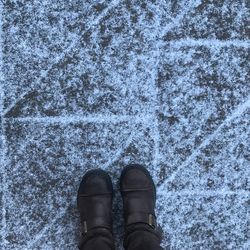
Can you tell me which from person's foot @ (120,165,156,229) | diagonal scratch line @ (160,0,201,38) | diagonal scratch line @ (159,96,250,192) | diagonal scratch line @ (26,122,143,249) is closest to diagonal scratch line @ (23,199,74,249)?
diagonal scratch line @ (26,122,143,249)

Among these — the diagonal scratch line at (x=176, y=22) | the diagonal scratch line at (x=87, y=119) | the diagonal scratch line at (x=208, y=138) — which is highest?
the diagonal scratch line at (x=176, y=22)

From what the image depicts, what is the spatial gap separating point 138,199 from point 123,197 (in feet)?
0.19

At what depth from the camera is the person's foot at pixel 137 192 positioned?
6.24ft

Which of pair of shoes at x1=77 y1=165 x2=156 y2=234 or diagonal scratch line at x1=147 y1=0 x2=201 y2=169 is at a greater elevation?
diagonal scratch line at x1=147 y1=0 x2=201 y2=169

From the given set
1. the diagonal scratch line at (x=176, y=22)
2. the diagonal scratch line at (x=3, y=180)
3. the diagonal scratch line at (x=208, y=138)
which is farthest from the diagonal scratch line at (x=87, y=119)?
the diagonal scratch line at (x=176, y=22)

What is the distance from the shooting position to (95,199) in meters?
1.90

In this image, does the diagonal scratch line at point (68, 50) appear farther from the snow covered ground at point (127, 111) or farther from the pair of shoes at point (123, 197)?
the pair of shoes at point (123, 197)

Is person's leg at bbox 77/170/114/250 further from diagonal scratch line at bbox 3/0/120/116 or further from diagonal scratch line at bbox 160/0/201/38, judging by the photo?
diagonal scratch line at bbox 160/0/201/38

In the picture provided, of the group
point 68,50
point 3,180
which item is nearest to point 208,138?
point 68,50

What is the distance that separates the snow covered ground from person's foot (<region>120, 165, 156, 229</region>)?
0.15 feet

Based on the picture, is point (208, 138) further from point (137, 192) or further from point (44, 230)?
point (44, 230)

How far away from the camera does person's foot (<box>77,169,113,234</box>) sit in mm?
1886

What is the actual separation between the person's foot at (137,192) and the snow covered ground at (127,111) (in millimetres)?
45

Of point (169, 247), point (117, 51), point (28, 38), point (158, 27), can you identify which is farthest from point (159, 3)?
point (169, 247)
